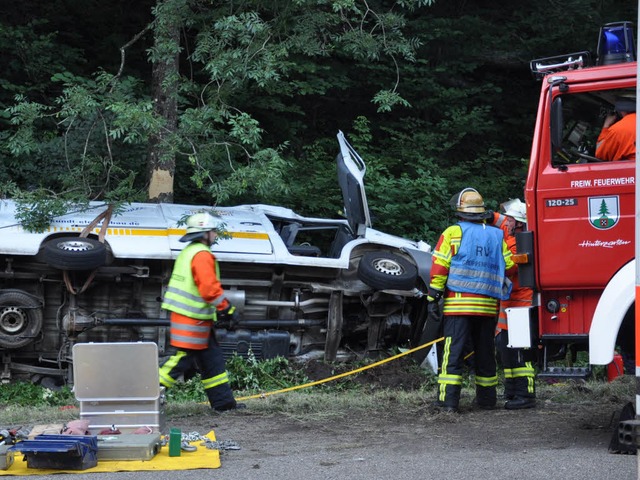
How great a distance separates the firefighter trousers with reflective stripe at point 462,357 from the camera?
770 cm

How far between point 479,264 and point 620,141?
63.1 inches

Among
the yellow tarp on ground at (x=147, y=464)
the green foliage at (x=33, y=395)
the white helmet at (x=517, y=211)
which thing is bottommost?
the yellow tarp on ground at (x=147, y=464)

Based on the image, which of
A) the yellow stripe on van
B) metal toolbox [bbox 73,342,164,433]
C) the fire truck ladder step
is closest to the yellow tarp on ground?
metal toolbox [bbox 73,342,164,433]

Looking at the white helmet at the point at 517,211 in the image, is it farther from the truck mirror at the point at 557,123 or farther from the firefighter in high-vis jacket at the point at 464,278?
the truck mirror at the point at 557,123

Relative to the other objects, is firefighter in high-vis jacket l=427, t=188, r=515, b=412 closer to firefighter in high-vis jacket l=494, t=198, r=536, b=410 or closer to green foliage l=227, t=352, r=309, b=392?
firefighter in high-vis jacket l=494, t=198, r=536, b=410

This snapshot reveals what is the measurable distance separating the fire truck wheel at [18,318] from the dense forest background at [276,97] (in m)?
0.99

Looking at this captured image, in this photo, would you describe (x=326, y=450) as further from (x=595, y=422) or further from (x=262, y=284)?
(x=262, y=284)

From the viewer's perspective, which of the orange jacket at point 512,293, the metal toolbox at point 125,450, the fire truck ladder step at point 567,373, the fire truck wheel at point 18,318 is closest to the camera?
the metal toolbox at point 125,450

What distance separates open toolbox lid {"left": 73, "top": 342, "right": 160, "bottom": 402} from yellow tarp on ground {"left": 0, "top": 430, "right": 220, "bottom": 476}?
0.62 metres

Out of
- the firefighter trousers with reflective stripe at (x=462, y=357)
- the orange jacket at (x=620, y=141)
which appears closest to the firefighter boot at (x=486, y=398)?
the firefighter trousers with reflective stripe at (x=462, y=357)

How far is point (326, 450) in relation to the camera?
6391mm

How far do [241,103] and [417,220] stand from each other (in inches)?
115

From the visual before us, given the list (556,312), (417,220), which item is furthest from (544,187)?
(417,220)

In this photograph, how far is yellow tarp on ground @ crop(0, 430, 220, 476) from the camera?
562 cm
